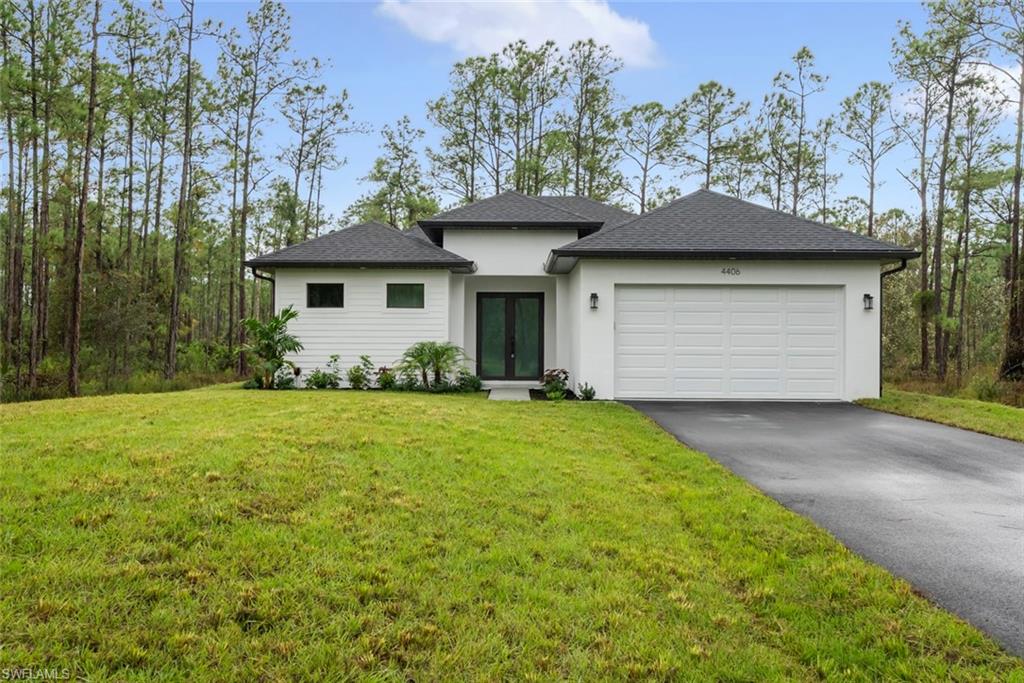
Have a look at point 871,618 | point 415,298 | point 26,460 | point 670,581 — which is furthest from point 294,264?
point 871,618

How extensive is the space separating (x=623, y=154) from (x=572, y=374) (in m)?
14.7

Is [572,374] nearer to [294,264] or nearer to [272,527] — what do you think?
[294,264]

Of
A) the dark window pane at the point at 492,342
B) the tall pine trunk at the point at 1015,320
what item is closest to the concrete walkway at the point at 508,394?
the dark window pane at the point at 492,342

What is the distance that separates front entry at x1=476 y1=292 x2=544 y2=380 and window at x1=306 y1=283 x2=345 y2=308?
3285mm

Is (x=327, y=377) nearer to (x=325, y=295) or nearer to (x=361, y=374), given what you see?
(x=361, y=374)

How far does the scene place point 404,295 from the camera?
12219 mm

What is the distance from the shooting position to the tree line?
1296cm

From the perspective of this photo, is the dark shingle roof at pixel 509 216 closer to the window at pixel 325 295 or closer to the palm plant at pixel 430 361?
the window at pixel 325 295

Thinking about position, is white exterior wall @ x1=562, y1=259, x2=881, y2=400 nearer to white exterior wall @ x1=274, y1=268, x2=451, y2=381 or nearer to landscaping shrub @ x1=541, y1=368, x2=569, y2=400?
landscaping shrub @ x1=541, y1=368, x2=569, y2=400

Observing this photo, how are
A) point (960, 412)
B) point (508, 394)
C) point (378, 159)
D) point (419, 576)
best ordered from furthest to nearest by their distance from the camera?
→ point (378, 159) → point (508, 394) → point (960, 412) → point (419, 576)

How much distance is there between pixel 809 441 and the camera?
6512mm

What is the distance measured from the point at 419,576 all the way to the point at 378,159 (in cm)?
2406

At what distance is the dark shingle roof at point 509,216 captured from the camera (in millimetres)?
12680

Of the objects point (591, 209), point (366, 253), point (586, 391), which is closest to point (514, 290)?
point (366, 253)
